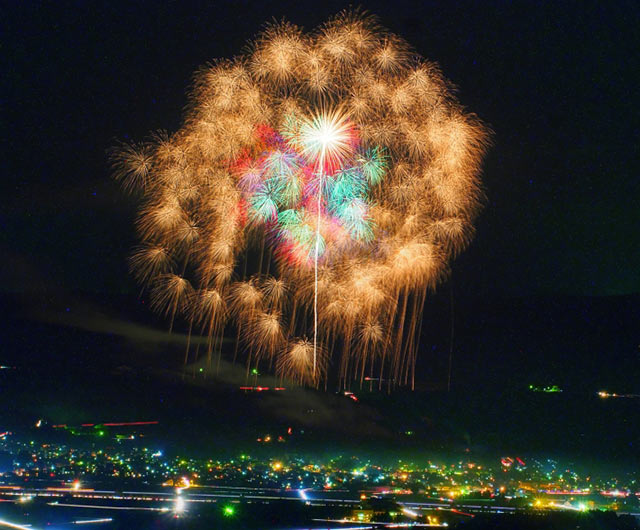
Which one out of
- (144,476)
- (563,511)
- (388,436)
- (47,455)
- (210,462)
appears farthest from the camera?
(388,436)

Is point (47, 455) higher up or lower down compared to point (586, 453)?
lower down

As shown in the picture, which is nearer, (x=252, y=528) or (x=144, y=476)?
(x=252, y=528)

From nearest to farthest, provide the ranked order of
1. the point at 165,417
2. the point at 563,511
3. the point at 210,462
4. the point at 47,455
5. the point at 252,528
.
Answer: the point at 252,528 → the point at 563,511 → the point at 47,455 → the point at 210,462 → the point at 165,417

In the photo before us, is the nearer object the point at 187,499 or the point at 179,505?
the point at 179,505

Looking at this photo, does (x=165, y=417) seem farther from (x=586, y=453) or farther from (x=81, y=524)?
(x=586, y=453)

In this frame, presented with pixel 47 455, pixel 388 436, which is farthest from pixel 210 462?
pixel 388 436

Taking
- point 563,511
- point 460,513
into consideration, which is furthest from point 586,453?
point 460,513

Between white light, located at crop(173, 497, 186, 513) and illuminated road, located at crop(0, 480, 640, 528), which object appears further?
illuminated road, located at crop(0, 480, 640, 528)

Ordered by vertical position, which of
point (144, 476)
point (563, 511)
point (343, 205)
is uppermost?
point (343, 205)

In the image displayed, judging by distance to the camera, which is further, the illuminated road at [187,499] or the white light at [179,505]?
the illuminated road at [187,499]

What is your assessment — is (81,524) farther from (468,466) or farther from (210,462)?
(468,466)
